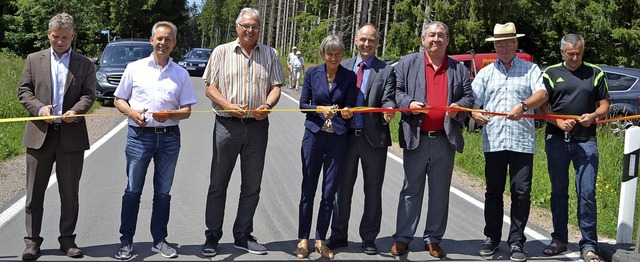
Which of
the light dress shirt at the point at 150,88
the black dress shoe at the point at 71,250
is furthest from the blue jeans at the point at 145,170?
the black dress shoe at the point at 71,250

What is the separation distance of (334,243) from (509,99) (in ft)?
7.12

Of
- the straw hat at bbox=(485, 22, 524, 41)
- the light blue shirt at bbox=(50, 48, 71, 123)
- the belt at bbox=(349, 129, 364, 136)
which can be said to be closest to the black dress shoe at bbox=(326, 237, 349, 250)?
the belt at bbox=(349, 129, 364, 136)

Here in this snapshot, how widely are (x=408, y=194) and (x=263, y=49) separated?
1954 mm

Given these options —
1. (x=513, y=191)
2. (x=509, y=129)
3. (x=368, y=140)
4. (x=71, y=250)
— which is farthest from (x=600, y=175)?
(x=71, y=250)

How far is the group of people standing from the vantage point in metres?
6.33

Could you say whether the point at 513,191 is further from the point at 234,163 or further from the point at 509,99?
the point at 234,163

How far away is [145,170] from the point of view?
6508mm

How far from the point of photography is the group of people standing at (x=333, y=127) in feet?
20.8

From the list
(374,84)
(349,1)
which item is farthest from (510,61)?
(349,1)

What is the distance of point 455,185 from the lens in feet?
34.3

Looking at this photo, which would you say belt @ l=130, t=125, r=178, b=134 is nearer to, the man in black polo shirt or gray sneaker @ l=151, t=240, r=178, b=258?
gray sneaker @ l=151, t=240, r=178, b=258

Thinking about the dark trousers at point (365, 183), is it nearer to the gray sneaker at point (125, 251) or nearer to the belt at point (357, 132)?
the belt at point (357, 132)

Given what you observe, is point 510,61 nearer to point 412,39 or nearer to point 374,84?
point 374,84

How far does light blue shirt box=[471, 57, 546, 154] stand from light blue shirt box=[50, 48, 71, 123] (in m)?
3.83
